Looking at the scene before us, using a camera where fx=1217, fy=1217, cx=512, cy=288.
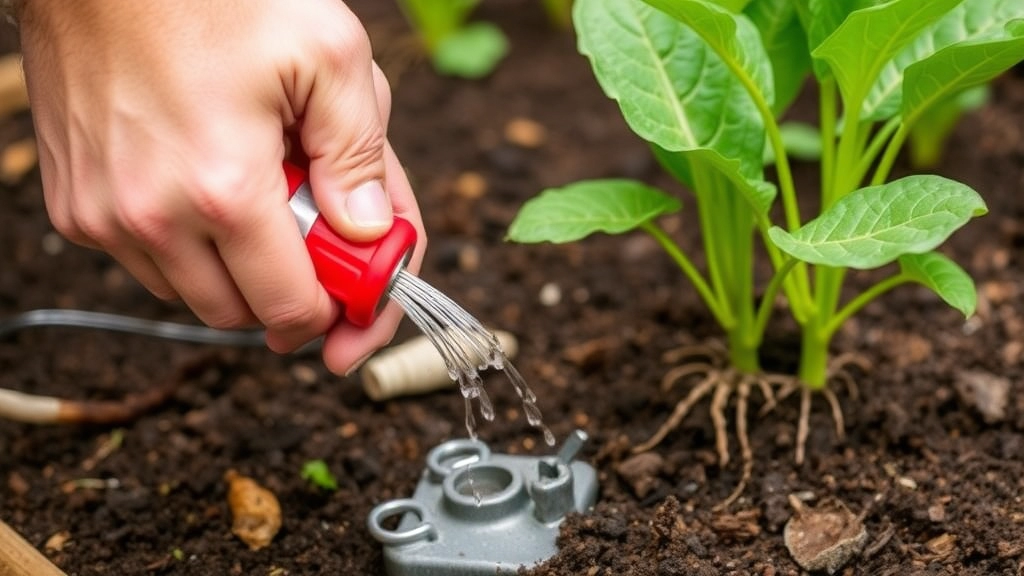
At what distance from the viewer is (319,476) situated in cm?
149

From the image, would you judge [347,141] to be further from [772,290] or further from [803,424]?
[803,424]

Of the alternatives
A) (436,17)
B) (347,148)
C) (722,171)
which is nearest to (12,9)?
(347,148)

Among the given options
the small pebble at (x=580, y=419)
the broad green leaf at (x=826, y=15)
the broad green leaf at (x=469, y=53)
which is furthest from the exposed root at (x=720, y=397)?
the broad green leaf at (x=469, y=53)

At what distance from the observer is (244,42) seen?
104cm

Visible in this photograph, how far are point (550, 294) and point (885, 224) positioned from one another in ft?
2.72

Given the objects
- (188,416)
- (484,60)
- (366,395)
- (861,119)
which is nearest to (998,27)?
(861,119)

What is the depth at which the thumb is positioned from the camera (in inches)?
42.8

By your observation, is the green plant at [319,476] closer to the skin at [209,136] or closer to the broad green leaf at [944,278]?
the skin at [209,136]

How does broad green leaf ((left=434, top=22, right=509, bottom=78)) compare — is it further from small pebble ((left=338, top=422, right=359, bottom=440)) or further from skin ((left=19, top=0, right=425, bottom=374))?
skin ((left=19, top=0, right=425, bottom=374))

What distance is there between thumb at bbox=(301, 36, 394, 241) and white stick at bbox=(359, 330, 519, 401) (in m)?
0.54

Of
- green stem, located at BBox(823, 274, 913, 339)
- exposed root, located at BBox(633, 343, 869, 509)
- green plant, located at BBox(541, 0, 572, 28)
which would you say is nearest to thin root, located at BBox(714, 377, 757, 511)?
exposed root, located at BBox(633, 343, 869, 509)

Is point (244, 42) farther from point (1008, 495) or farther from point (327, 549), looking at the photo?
point (1008, 495)

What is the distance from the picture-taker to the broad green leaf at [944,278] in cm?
120

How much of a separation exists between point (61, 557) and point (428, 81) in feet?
4.72
